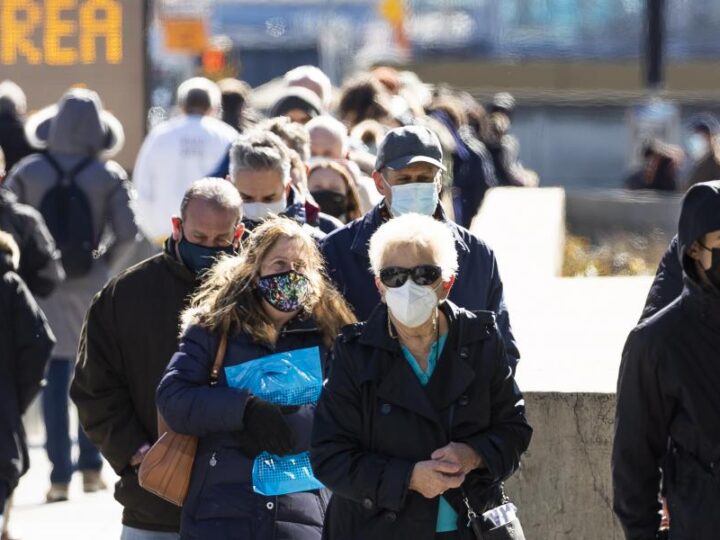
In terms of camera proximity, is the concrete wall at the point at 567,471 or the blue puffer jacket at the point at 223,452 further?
→ the concrete wall at the point at 567,471

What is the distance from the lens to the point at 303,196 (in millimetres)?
7051

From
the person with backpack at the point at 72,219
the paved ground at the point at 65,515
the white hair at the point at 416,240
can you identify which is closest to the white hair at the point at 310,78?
the person with backpack at the point at 72,219

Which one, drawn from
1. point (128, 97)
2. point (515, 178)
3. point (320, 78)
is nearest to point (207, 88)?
point (320, 78)

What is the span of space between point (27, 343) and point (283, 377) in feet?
7.94

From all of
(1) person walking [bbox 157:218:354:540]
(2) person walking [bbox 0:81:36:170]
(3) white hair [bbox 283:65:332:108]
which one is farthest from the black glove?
(2) person walking [bbox 0:81:36:170]

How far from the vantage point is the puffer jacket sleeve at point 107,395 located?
231 inches

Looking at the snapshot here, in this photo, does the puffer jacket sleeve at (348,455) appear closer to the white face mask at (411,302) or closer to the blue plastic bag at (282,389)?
the white face mask at (411,302)

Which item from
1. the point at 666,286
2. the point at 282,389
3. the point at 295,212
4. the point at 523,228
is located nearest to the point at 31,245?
the point at 295,212

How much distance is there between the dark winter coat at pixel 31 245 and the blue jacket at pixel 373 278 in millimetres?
3349

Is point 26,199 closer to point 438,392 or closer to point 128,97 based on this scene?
point 128,97

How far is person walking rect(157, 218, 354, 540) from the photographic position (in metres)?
5.08

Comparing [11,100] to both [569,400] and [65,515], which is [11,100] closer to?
[65,515]

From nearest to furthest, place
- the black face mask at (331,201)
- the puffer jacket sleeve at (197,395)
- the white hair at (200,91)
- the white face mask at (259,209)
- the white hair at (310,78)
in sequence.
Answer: the puffer jacket sleeve at (197,395), the white face mask at (259,209), the black face mask at (331,201), the white hair at (200,91), the white hair at (310,78)

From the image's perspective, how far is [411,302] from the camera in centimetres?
450
